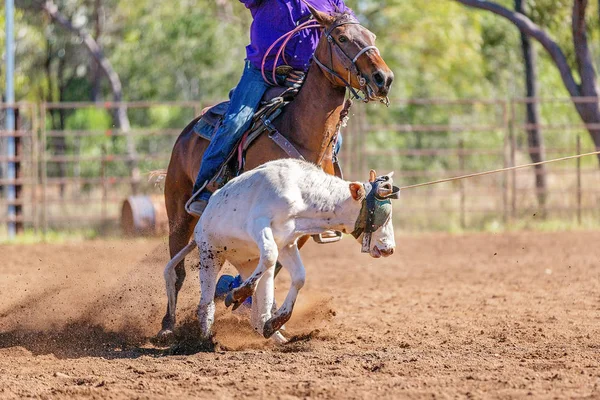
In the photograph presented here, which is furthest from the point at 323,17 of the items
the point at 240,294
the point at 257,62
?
the point at 240,294

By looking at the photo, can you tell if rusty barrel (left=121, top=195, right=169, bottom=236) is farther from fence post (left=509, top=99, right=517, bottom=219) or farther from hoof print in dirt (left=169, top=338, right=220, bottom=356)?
hoof print in dirt (left=169, top=338, right=220, bottom=356)

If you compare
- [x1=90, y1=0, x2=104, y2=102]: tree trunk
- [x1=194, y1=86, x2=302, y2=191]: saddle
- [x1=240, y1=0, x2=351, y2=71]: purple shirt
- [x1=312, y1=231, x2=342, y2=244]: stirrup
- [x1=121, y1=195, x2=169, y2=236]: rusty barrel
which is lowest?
[x1=121, y1=195, x2=169, y2=236]: rusty barrel

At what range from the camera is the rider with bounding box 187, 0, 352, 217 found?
7.01 metres

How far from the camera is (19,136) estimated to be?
54.2 ft

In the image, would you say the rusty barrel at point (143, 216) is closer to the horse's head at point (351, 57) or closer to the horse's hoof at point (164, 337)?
the horse's hoof at point (164, 337)

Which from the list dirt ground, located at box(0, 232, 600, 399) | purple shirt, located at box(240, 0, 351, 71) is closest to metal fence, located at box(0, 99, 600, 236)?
purple shirt, located at box(240, 0, 351, 71)

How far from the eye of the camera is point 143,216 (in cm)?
1478

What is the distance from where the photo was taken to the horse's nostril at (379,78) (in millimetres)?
6371

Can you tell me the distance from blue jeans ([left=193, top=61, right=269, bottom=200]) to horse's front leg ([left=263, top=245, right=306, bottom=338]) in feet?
3.83

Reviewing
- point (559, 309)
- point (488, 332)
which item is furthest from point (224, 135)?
point (559, 309)

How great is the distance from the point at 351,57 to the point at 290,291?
69.8 inches

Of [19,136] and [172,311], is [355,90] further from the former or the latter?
[19,136]

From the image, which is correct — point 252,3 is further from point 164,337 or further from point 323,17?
point 164,337

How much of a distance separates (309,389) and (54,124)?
30061 millimetres
